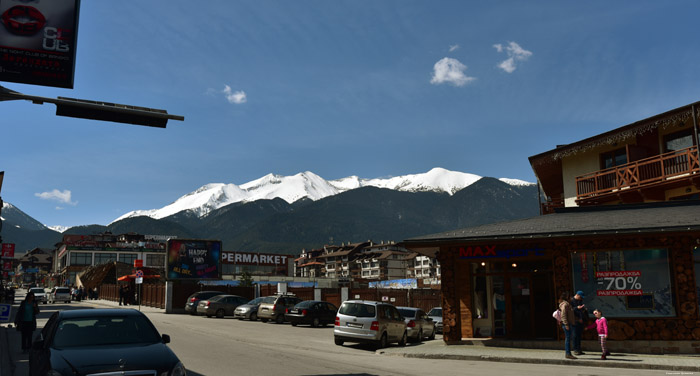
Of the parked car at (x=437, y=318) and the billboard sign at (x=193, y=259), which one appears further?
the billboard sign at (x=193, y=259)

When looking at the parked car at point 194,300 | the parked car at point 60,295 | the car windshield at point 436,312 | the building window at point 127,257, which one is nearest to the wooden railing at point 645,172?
the car windshield at point 436,312

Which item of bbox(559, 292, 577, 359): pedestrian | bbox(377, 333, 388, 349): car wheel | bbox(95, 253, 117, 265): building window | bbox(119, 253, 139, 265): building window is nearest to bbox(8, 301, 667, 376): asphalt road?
bbox(377, 333, 388, 349): car wheel

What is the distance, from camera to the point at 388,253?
161 m

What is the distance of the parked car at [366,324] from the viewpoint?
19391 millimetres

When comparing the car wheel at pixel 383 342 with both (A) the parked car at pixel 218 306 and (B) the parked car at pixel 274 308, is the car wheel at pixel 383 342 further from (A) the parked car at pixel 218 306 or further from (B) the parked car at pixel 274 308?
(A) the parked car at pixel 218 306

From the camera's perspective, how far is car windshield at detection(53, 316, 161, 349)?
8.37 metres

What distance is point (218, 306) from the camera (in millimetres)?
35875

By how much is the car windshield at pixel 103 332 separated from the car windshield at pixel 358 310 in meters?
Result: 11.6

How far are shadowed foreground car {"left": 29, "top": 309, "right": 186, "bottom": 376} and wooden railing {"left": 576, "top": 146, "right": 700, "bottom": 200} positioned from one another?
81.1ft

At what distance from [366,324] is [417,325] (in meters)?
4.52

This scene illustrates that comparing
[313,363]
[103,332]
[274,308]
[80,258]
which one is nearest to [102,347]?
[103,332]

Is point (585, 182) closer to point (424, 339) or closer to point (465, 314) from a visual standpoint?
point (424, 339)

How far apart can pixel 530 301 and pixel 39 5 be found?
1689 centimetres

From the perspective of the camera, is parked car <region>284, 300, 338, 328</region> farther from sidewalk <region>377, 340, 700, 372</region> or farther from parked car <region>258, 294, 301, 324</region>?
sidewalk <region>377, 340, 700, 372</region>
